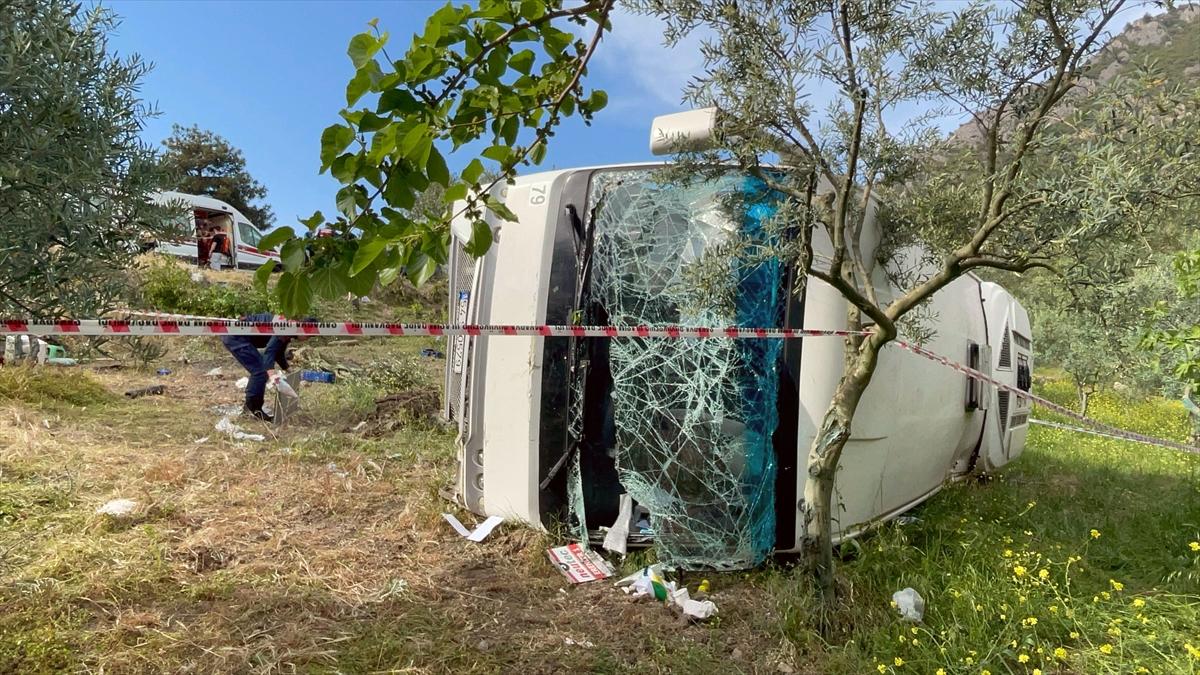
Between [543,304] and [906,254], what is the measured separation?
7.51 feet

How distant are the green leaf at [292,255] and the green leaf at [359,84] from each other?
0.34 meters

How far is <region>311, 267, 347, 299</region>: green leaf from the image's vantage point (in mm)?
1536

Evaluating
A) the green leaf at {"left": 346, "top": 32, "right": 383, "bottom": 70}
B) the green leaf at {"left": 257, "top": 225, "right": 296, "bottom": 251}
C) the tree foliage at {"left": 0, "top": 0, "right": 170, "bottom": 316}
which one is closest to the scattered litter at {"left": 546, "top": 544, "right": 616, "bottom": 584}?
the tree foliage at {"left": 0, "top": 0, "right": 170, "bottom": 316}

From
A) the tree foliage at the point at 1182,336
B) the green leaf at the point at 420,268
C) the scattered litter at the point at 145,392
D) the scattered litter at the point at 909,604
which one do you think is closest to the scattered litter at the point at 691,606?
the scattered litter at the point at 909,604

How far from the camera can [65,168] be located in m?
2.25

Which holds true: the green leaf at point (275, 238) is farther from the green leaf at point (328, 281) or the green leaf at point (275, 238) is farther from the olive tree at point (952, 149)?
the olive tree at point (952, 149)

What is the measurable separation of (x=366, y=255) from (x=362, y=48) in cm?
43

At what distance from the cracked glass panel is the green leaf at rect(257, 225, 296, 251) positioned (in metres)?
2.21

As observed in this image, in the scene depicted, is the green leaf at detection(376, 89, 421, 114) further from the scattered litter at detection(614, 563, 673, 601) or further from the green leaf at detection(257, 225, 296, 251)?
the scattered litter at detection(614, 563, 673, 601)

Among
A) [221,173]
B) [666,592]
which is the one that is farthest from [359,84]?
[221,173]

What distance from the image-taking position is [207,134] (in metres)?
37.3

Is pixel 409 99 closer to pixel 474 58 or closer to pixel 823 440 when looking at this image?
pixel 474 58

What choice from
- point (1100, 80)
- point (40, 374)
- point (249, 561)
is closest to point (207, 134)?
point (40, 374)

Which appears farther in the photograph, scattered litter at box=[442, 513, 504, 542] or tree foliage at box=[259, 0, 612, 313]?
scattered litter at box=[442, 513, 504, 542]
